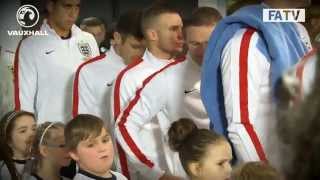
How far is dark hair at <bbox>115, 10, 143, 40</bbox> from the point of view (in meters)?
1.38

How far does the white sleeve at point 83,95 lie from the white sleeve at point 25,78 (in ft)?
0.40

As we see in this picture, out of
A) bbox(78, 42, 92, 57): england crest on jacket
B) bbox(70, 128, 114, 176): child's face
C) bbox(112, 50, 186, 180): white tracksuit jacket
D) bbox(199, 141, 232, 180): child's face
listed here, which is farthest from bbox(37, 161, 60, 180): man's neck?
bbox(199, 141, 232, 180): child's face

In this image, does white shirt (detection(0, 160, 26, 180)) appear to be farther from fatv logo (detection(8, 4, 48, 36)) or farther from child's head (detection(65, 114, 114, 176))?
fatv logo (detection(8, 4, 48, 36))

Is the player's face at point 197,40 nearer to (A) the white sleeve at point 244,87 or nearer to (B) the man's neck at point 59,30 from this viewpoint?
(A) the white sleeve at point 244,87

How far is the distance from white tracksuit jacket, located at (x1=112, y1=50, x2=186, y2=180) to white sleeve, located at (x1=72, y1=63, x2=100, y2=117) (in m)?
0.07

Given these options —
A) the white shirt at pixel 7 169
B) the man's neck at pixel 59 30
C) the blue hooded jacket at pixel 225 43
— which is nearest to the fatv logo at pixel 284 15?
the blue hooded jacket at pixel 225 43

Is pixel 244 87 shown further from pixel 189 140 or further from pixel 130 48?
pixel 130 48

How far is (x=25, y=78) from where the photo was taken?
1455mm

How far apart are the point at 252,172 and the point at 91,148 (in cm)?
43

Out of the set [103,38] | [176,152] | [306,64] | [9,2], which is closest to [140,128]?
[176,152]

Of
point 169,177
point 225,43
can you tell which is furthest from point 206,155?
point 225,43

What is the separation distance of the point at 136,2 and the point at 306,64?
1004 mm

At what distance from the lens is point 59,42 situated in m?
1.44

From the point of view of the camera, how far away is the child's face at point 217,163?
129 centimetres
